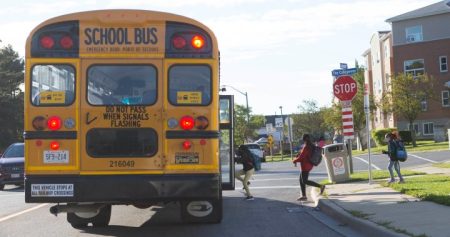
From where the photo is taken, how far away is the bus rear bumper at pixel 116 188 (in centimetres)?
862

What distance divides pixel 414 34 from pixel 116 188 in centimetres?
5111

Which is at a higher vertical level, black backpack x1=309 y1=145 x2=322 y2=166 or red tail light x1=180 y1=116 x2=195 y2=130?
red tail light x1=180 y1=116 x2=195 y2=130

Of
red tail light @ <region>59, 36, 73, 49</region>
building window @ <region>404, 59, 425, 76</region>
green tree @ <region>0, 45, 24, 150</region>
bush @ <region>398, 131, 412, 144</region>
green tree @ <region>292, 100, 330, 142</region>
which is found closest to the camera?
red tail light @ <region>59, 36, 73, 49</region>

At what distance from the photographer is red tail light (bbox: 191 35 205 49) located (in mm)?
8852

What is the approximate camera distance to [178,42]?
8.89 m

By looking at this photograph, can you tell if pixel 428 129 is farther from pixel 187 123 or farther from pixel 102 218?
pixel 187 123

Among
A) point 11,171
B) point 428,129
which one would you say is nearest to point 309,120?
point 428,129

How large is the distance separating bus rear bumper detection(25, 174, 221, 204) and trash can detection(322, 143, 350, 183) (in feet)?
31.5

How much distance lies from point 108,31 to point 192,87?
1.42 meters

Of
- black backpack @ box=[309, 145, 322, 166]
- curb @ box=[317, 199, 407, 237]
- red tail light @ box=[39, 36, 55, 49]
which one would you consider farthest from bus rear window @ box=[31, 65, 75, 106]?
black backpack @ box=[309, 145, 322, 166]

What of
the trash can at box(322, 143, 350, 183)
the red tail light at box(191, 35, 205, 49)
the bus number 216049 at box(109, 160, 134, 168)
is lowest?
the trash can at box(322, 143, 350, 183)

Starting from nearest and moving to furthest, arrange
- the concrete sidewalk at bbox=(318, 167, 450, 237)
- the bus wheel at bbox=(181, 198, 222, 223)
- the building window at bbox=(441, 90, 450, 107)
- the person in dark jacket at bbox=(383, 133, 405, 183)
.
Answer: the concrete sidewalk at bbox=(318, 167, 450, 237) → the bus wheel at bbox=(181, 198, 222, 223) → the person in dark jacket at bbox=(383, 133, 405, 183) → the building window at bbox=(441, 90, 450, 107)

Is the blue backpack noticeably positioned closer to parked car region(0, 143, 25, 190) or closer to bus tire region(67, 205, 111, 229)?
bus tire region(67, 205, 111, 229)

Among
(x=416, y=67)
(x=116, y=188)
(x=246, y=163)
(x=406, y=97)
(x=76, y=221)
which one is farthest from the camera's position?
(x=416, y=67)
